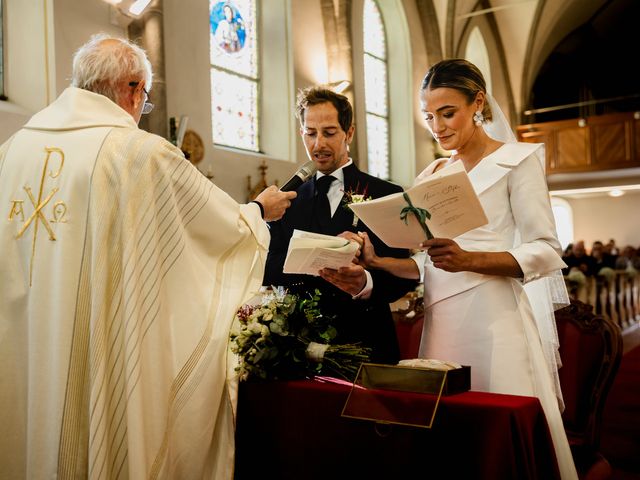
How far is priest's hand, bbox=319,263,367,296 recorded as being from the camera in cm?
240

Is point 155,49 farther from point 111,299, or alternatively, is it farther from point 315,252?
point 315,252

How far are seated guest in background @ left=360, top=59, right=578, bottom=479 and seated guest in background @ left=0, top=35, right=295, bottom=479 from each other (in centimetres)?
66

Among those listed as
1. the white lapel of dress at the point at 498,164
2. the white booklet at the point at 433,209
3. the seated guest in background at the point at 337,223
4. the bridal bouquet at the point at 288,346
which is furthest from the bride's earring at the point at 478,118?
the bridal bouquet at the point at 288,346

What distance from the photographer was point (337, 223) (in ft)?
9.09

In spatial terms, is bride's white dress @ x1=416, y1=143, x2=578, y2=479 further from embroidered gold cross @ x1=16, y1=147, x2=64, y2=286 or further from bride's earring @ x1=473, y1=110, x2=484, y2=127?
embroidered gold cross @ x1=16, y1=147, x2=64, y2=286

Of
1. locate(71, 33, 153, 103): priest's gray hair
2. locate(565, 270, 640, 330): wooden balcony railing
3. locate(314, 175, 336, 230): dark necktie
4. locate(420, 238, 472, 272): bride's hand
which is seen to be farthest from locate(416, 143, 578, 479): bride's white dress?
locate(565, 270, 640, 330): wooden balcony railing

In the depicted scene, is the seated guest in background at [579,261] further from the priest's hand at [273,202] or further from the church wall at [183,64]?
the priest's hand at [273,202]

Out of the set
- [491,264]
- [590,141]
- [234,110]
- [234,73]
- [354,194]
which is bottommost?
[491,264]

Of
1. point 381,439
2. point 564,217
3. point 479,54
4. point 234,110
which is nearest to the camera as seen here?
point 381,439

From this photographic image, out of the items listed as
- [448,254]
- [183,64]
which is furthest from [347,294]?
[183,64]

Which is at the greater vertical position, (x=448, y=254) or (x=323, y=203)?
(x=323, y=203)

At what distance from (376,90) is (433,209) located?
10893mm

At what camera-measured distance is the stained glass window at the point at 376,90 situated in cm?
1226

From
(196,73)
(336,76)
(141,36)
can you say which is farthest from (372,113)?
(141,36)
